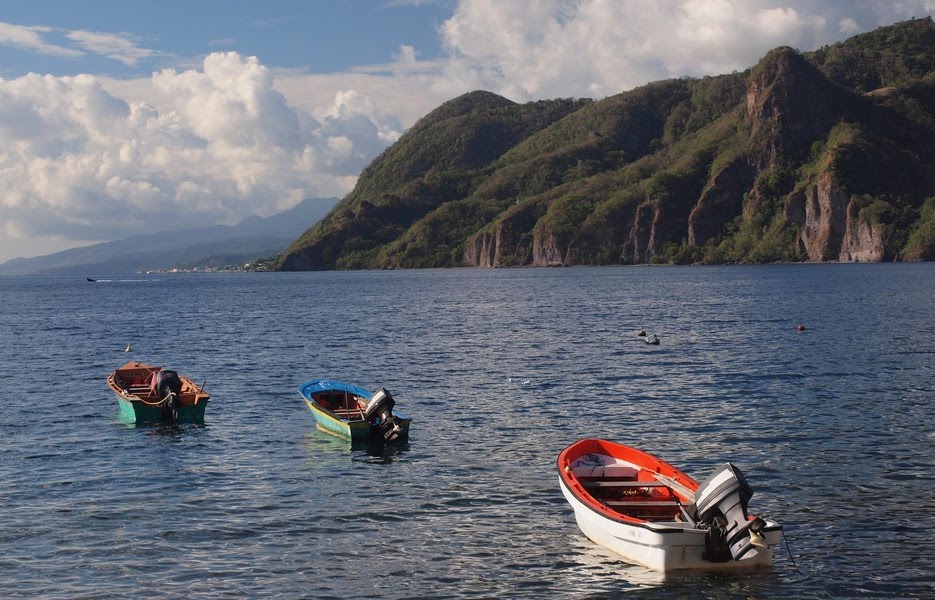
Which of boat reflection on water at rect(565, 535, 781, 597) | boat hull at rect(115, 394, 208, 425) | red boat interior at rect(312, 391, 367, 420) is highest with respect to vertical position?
red boat interior at rect(312, 391, 367, 420)

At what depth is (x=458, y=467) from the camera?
3262cm

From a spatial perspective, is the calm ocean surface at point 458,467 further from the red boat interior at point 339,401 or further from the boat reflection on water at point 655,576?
the red boat interior at point 339,401

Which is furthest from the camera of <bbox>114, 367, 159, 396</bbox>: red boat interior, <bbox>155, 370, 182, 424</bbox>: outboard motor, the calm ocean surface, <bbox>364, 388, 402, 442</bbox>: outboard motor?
<bbox>114, 367, 159, 396</bbox>: red boat interior

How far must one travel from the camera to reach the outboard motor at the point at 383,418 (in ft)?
119

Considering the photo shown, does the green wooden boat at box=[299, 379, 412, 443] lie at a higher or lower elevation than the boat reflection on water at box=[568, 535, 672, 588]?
higher

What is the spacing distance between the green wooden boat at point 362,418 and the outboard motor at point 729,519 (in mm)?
16378

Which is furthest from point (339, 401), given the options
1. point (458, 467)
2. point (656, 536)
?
point (656, 536)

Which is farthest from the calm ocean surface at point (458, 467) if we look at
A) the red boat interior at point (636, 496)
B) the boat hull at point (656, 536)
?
the red boat interior at point (636, 496)

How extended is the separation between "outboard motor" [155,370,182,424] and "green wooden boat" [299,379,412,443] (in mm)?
5806

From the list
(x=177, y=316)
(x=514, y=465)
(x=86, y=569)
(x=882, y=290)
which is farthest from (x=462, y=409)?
(x=882, y=290)

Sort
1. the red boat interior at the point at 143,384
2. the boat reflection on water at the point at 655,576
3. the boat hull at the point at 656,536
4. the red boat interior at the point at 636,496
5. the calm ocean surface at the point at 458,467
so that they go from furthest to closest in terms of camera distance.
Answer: the red boat interior at the point at 143,384, the red boat interior at the point at 636,496, the calm ocean surface at the point at 458,467, the boat hull at the point at 656,536, the boat reflection on water at the point at 655,576

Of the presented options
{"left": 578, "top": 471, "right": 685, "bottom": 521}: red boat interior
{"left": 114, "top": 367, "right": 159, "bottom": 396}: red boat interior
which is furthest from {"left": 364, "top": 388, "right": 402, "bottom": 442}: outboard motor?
{"left": 114, "top": 367, "right": 159, "bottom": 396}: red boat interior

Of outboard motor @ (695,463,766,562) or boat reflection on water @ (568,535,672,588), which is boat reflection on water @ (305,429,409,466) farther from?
outboard motor @ (695,463,766,562)

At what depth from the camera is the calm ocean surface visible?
2252 centimetres
